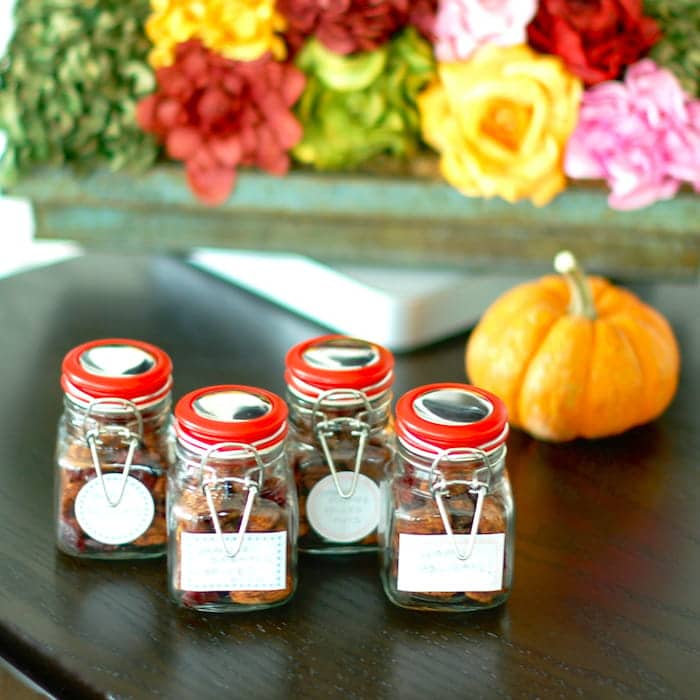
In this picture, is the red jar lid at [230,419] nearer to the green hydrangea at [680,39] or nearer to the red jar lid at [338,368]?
the red jar lid at [338,368]

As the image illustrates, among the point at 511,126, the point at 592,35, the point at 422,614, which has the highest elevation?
the point at 592,35

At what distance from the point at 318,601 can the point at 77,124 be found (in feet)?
2.57

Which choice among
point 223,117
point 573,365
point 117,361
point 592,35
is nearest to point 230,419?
point 117,361

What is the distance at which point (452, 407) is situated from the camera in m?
0.80

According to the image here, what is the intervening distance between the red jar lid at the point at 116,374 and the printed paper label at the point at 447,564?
8.4 inches

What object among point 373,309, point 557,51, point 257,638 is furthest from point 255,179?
point 257,638

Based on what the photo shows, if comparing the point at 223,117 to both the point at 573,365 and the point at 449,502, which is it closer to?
the point at 573,365

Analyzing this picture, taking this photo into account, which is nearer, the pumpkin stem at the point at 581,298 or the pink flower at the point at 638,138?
Answer: the pumpkin stem at the point at 581,298

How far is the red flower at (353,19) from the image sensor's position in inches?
53.7

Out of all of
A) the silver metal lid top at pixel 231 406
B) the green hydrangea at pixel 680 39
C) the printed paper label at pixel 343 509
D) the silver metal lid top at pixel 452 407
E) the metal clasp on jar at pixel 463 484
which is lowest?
the printed paper label at pixel 343 509

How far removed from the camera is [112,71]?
1.43 meters

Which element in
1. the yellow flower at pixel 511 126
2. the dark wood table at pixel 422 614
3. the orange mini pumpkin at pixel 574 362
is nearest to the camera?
the dark wood table at pixel 422 614

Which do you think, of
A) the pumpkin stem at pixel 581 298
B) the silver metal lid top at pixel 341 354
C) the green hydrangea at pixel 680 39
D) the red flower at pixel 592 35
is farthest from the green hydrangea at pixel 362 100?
the silver metal lid top at pixel 341 354

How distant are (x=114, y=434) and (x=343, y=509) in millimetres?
181
